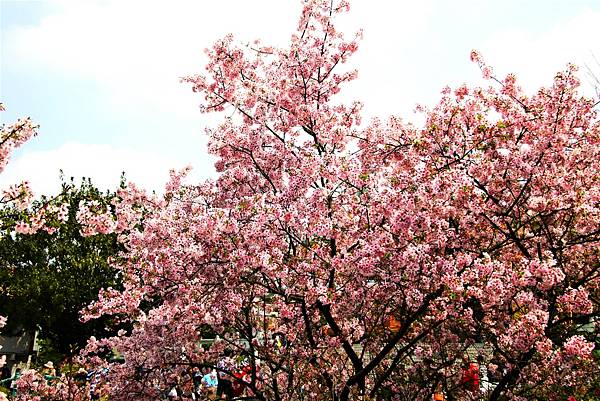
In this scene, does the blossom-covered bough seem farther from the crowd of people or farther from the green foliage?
the green foliage

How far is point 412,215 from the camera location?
6332 mm

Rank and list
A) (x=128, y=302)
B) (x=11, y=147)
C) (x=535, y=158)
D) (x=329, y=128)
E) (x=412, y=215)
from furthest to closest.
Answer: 1. (x=329, y=128)
2. (x=128, y=302)
3. (x=535, y=158)
4. (x=412, y=215)
5. (x=11, y=147)

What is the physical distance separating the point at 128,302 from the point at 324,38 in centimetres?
549

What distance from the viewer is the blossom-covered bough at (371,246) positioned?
251 inches

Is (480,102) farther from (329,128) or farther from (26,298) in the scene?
(26,298)

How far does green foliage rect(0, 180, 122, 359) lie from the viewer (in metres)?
23.9

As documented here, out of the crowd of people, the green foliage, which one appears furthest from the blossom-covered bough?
the green foliage

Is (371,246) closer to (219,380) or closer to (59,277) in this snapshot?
(219,380)

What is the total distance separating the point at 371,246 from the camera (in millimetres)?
6461

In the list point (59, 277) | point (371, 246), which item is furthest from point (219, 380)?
point (59, 277)

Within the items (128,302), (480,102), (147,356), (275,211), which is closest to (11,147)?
(128,302)

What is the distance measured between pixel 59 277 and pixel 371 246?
22.1 m

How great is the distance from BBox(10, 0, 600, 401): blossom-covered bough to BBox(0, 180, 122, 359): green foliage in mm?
16889

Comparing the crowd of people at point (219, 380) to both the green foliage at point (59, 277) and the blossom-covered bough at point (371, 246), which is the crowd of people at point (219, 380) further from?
the green foliage at point (59, 277)
